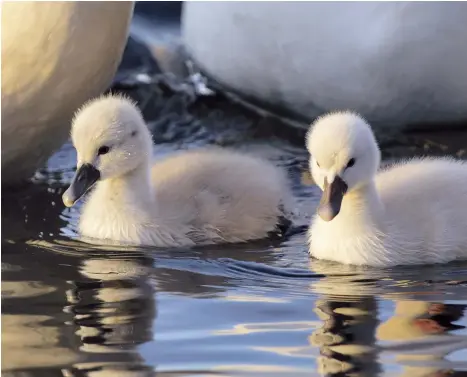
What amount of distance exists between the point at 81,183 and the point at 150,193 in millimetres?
269

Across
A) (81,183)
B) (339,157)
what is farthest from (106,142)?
(339,157)

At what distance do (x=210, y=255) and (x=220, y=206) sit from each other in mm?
326

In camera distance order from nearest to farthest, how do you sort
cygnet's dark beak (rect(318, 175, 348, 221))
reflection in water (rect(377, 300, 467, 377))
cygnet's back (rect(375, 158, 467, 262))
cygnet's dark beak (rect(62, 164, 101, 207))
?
1. reflection in water (rect(377, 300, 467, 377))
2. cygnet's dark beak (rect(318, 175, 348, 221))
3. cygnet's back (rect(375, 158, 467, 262))
4. cygnet's dark beak (rect(62, 164, 101, 207))

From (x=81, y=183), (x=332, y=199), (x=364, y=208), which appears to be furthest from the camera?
(x=81, y=183)

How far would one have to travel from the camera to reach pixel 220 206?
4.36m

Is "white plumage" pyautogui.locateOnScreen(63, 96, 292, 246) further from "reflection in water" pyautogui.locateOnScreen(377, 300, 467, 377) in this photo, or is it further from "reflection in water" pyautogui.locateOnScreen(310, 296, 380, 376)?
"reflection in water" pyautogui.locateOnScreen(377, 300, 467, 377)

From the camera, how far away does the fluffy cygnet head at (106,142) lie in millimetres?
4207

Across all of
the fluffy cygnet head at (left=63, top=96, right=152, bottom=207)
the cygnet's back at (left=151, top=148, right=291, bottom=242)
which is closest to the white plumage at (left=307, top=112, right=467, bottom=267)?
the cygnet's back at (left=151, top=148, right=291, bottom=242)

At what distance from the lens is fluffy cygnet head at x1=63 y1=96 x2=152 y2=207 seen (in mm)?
4207

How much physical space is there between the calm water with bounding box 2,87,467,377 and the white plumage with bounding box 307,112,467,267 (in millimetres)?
73

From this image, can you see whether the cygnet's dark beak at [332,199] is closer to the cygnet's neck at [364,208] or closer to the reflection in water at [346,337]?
the cygnet's neck at [364,208]

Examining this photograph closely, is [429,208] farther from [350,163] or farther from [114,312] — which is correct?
[114,312]

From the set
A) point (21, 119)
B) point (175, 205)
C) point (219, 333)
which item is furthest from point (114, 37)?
point (219, 333)

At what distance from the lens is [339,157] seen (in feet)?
12.8
